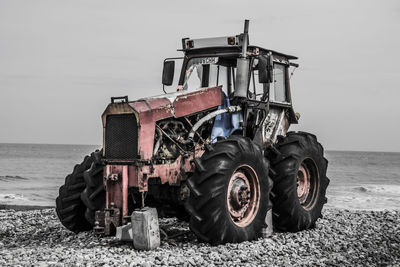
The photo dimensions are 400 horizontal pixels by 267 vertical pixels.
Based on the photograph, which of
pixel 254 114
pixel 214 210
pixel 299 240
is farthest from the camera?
pixel 254 114

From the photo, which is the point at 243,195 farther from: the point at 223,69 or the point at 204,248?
the point at 223,69

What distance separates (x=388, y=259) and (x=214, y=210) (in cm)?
267

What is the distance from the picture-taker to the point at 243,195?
8.53m

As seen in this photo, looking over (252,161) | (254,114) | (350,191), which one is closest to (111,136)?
(252,161)

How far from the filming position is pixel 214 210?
7859mm

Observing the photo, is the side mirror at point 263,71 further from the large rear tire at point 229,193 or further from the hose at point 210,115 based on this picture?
the large rear tire at point 229,193

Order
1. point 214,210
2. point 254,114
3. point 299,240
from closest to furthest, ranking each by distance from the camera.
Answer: point 214,210
point 299,240
point 254,114

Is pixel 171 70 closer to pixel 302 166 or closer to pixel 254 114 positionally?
pixel 254 114

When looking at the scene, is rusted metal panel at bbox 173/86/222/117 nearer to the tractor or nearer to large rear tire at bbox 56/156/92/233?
the tractor

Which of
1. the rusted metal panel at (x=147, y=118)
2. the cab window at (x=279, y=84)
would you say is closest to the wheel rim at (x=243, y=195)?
the rusted metal panel at (x=147, y=118)

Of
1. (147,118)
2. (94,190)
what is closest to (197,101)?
(147,118)

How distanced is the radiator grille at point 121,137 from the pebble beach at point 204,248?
1.19 metres

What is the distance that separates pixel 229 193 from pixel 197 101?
152 centimetres

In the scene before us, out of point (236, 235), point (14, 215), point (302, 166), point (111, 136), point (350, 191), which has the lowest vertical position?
point (350, 191)
